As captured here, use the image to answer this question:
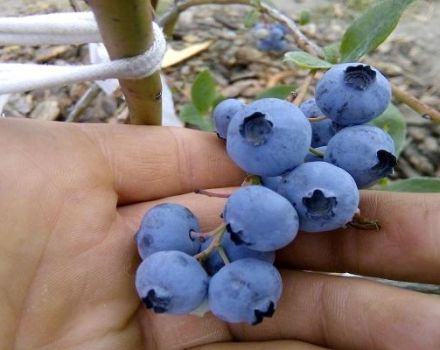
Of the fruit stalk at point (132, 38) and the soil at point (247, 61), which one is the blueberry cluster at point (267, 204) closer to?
the fruit stalk at point (132, 38)

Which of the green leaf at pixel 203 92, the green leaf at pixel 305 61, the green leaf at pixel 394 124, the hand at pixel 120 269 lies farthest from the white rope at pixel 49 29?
the green leaf at pixel 394 124

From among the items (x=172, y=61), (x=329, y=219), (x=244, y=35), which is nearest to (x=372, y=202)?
(x=329, y=219)

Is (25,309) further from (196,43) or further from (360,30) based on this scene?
(196,43)

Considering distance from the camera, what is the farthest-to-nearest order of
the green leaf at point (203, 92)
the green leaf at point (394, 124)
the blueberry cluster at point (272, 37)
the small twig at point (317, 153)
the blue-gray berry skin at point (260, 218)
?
the blueberry cluster at point (272, 37) → the green leaf at point (203, 92) → the green leaf at point (394, 124) → the small twig at point (317, 153) → the blue-gray berry skin at point (260, 218)

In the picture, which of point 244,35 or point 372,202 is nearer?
point 372,202

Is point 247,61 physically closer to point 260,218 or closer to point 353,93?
point 353,93

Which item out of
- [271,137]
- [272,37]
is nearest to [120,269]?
[271,137]
